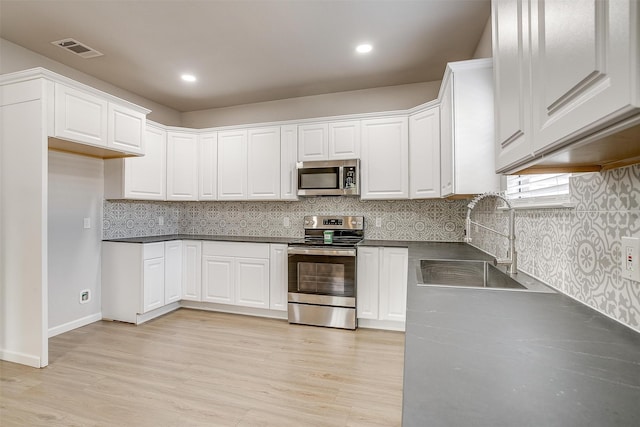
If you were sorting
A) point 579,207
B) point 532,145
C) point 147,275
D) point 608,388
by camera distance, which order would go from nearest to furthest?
point 608,388 → point 532,145 → point 579,207 → point 147,275

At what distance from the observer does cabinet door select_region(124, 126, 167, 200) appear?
3.53 meters

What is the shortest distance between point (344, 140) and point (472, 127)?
158cm

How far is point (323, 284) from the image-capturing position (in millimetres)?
3348

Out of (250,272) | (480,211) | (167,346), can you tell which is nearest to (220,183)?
(250,272)

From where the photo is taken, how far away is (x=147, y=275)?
3.46 meters

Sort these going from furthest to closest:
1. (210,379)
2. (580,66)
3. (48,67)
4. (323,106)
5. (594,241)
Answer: (323,106), (48,67), (210,379), (594,241), (580,66)

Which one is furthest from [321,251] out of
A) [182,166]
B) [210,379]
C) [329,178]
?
[182,166]

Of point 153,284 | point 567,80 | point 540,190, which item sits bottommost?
point 153,284

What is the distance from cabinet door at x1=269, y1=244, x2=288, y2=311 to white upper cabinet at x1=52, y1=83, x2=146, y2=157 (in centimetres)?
175

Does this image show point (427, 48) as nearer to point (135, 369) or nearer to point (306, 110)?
point (306, 110)

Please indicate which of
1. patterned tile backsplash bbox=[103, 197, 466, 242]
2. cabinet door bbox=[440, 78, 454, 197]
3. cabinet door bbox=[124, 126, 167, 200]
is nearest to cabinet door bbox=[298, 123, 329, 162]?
patterned tile backsplash bbox=[103, 197, 466, 242]

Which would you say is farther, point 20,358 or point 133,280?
point 133,280

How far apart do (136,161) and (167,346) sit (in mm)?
2031

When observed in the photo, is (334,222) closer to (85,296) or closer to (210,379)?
(210,379)
